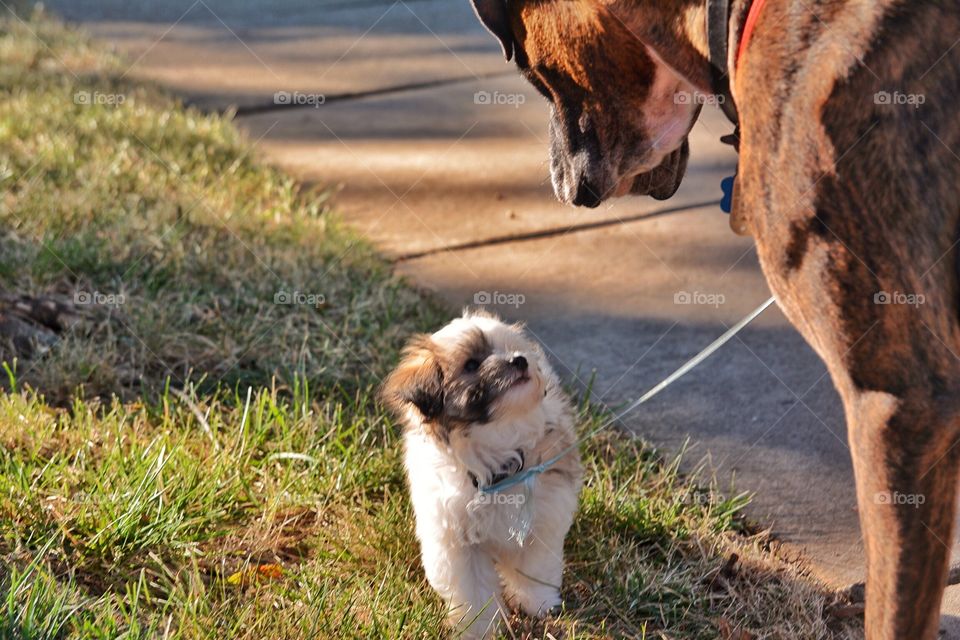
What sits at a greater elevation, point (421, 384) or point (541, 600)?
point (421, 384)

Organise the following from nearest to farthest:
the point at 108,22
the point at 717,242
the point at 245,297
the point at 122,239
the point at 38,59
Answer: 1. the point at 245,297
2. the point at 122,239
3. the point at 717,242
4. the point at 38,59
5. the point at 108,22

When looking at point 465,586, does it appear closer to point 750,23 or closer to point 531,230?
point 750,23

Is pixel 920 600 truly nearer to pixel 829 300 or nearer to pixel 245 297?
pixel 829 300

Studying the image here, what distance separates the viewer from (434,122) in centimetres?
780

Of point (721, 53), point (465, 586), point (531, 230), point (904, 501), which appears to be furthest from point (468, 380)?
point (531, 230)

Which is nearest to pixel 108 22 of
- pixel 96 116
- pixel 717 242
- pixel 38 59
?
pixel 38 59

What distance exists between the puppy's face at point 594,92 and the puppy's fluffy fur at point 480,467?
53cm

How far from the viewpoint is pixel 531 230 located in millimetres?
6234

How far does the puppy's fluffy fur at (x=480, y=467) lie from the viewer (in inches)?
132

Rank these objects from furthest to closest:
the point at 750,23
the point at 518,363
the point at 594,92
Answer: the point at 518,363
the point at 594,92
the point at 750,23

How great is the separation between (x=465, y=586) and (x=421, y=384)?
1.95 feet

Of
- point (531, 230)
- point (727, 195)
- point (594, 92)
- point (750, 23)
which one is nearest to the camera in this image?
point (750, 23)

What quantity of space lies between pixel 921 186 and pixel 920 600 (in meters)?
0.85

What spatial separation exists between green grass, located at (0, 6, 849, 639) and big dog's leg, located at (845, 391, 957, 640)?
3.04 ft
